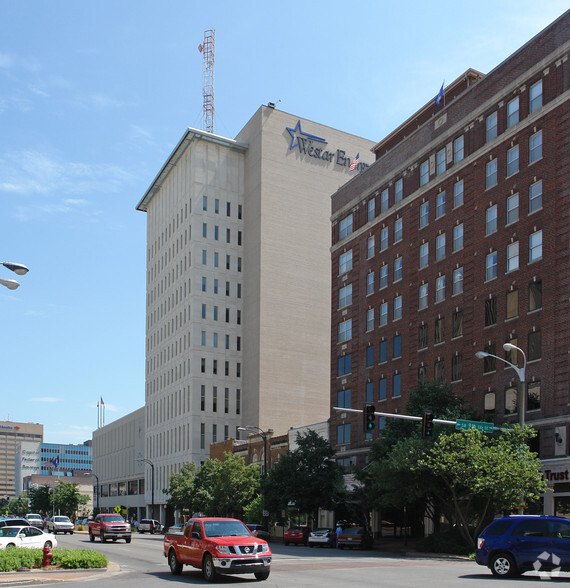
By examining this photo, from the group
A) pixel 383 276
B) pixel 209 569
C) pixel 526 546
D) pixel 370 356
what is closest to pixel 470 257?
pixel 383 276

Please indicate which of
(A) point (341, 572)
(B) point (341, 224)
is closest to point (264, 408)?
(B) point (341, 224)

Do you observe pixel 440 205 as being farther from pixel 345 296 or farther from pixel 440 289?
pixel 345 296

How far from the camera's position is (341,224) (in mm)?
71750

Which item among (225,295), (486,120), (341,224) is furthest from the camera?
(225,295)

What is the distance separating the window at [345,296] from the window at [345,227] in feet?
16.3

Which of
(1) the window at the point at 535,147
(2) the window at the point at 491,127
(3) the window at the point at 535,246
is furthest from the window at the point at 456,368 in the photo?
(2) the window at the point at 491,127

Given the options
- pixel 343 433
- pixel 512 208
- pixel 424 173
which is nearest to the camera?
pixel 512 208

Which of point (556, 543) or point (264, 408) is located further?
point (264, 408)

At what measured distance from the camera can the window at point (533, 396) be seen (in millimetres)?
44031

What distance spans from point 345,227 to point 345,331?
9.58 m

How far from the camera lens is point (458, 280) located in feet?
174

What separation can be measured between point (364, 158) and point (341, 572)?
8993 centimetres

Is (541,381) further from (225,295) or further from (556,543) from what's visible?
(225,295)

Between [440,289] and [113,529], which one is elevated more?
[440,289]
